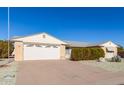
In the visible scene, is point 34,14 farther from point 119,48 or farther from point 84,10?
point 119,48

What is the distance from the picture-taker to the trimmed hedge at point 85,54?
92.6 ft

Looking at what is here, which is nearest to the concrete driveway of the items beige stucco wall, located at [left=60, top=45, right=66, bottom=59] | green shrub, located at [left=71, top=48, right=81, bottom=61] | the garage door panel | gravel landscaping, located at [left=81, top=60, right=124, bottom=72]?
gravel landscaping, located at [left=81, top=60, right=124, bottom=72]

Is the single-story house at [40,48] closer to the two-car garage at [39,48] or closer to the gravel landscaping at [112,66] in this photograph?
the two-car garage at [39,48]

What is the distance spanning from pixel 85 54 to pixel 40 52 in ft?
19.9

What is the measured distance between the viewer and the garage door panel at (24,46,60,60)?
26875 mm

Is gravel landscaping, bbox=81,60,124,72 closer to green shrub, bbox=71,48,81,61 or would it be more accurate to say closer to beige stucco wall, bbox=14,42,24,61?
green shrub, bbox=71,48,81,61

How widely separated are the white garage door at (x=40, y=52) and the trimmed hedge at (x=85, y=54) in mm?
2684

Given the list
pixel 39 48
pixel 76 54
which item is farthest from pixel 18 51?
pixel 76 54

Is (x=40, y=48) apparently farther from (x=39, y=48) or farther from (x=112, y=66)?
(x=112, y=66)

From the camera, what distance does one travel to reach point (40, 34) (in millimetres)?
30047

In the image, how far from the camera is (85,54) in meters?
28.6

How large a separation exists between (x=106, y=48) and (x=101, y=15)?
12.0 m

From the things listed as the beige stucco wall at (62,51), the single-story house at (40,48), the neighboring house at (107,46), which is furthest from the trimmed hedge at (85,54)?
the neighboring house at (107,46)
